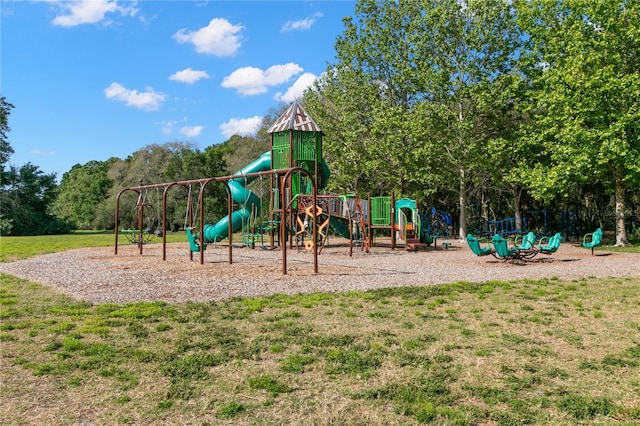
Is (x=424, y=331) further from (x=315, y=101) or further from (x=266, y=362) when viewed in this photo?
(x=315, y=101)

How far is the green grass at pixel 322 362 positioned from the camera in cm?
398

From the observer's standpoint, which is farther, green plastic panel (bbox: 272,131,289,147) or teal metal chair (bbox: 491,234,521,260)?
A: green plastic panel (bbox: 272,131,289,147)

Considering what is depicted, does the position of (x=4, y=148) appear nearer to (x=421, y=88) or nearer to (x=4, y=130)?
(x=4, y=130)

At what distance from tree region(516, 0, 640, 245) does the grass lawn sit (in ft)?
46.0

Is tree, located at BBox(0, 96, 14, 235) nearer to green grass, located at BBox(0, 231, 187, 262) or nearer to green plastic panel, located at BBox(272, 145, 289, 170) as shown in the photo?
green grass, located at BBox(0, 231, 187, 262)

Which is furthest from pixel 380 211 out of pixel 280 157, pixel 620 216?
pixel 620 216

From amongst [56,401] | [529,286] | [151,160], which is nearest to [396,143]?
[529,286]

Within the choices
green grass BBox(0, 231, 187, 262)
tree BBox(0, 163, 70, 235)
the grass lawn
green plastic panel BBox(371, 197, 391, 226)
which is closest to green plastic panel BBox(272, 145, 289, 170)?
green plastic panel BBox(371, 197, 391, 226)

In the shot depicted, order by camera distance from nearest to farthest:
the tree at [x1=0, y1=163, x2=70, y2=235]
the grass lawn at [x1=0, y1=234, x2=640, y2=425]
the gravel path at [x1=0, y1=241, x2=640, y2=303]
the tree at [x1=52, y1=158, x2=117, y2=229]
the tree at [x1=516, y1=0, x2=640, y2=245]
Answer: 1. the grass lawn at [x1=0, y1=234, x2=640, y2=425]
2. the gravel path at [x1=0, y1=241, x2=640, y2=303]
3. the tree at [x1=516, y1=0, x2=640, y2=245]
4. the tree at [x1=0, y1=163, x2=70, y2=235]
5. the tree at [x1=52, y1=158, x2=117, y2=229]

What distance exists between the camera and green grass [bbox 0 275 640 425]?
3980 mm

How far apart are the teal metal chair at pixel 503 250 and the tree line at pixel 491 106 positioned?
7947 mm

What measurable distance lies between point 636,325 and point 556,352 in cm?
200

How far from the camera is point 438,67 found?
26453 mm

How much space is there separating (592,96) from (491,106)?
551cm
